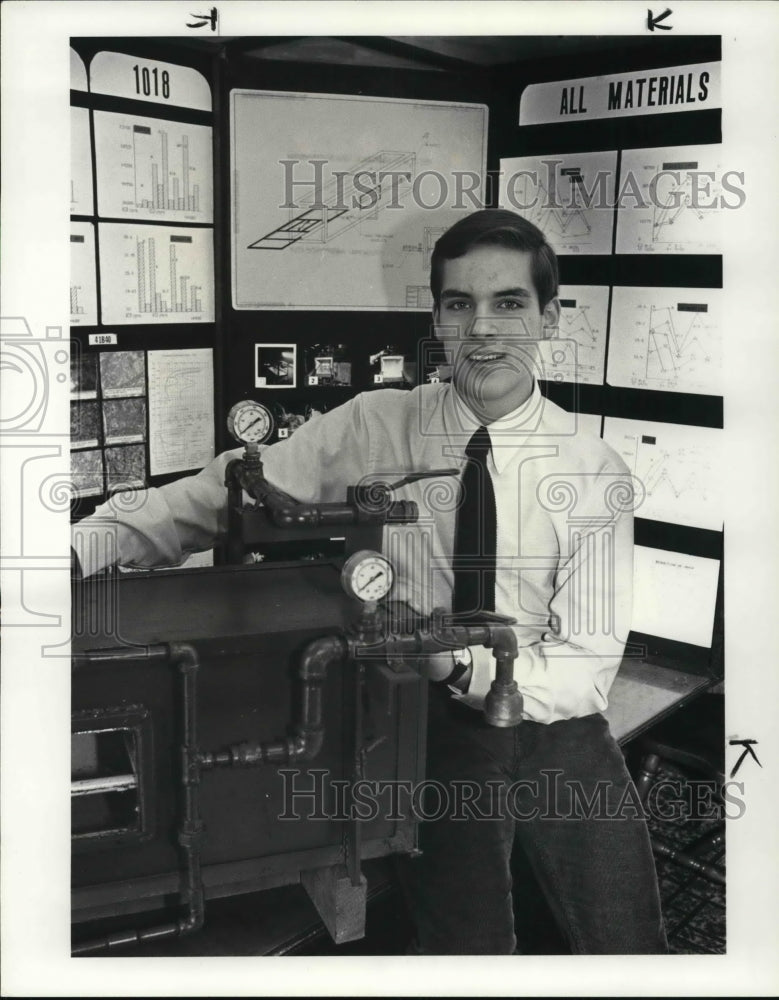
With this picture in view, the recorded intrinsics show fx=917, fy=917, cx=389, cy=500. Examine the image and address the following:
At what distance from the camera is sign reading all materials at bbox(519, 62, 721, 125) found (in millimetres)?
1711

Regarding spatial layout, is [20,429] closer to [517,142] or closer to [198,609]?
[198,609]

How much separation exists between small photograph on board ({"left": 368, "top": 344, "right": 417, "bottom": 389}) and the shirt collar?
0.09m

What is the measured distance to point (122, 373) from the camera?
1.72 m

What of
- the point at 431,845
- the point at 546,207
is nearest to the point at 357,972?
the point at 431,845

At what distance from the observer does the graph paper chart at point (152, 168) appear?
1654mm

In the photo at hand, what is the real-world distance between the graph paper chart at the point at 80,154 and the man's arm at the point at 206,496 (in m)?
0.55

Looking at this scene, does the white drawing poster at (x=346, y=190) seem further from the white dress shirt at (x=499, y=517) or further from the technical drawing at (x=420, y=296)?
the white dress shirt at (x=499, y=517)

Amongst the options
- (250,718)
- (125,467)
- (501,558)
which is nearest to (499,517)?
(501,558)

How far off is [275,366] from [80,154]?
0.51 meters

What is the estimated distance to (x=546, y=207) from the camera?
1736 mm

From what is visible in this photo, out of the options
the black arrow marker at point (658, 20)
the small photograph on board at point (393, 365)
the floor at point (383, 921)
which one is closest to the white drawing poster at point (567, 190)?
the black arrow marker at point (658, 20)

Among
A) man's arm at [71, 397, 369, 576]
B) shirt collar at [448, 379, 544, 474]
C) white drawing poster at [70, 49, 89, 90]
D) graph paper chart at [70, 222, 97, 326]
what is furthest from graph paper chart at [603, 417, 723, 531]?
white drawing poster at [70, 49, 89, 90]

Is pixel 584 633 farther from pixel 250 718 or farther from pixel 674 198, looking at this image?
pixel 674 198

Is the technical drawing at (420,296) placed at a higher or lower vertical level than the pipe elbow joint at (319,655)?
higher
